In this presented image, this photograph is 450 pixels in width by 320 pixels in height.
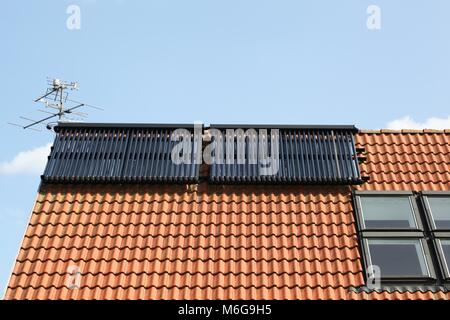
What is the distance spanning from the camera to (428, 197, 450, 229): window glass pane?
778 centimetres

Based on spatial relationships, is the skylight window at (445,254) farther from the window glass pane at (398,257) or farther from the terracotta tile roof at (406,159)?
the terracotta tile roof at (406,159)

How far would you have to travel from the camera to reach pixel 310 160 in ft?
29.2

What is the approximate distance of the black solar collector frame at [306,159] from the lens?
8.49m

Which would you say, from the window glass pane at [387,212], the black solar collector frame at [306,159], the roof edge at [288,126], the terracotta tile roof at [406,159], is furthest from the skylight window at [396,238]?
the roof edge at [288,126]

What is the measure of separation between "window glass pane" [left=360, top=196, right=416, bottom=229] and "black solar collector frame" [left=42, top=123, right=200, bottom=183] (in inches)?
117

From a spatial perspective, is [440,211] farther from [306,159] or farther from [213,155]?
[213,155]

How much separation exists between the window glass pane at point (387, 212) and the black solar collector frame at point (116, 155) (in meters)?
2.97

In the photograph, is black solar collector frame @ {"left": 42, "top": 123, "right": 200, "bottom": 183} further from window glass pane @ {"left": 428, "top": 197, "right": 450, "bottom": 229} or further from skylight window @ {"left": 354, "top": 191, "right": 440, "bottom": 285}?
window glass pane @ {"left": 428, "top": 197, "right": 450, "bottom": 229}

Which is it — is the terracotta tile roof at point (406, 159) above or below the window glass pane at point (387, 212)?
above

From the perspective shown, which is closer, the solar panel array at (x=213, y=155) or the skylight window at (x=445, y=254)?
the skylight window at (x=445, y=254)

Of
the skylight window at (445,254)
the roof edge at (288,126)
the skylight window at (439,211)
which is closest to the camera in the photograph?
the skylight window at (445,254)
